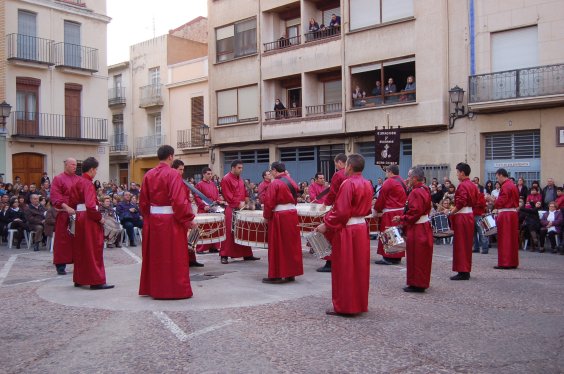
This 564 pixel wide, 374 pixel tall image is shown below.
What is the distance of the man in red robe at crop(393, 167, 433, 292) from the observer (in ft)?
31.1

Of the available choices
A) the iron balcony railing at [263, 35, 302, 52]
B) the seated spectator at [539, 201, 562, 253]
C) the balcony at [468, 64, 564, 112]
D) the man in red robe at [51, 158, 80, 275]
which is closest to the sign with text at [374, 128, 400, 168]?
the seated spectator at [539, 201, 562, 253]

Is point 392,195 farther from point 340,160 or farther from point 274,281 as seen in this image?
point 274,281

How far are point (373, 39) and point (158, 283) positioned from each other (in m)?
18.3

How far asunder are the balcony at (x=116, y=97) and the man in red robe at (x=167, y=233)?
33618mm

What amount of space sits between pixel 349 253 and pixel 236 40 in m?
24.7

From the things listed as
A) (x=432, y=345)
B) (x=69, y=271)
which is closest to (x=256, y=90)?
(x=69, y=271)

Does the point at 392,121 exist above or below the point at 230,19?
below

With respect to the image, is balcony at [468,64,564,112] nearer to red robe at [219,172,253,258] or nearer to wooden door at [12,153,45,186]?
red robe at [219,172,253,258]

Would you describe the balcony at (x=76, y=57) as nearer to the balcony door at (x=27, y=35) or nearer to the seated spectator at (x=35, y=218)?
the balcony door at (x=27, y=35)

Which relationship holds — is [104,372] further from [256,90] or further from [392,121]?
[256,90]

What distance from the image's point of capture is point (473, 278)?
11.1m

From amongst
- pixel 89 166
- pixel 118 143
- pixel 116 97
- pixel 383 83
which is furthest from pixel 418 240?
pixel 116 97

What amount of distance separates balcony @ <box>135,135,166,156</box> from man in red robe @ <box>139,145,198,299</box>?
29811 mm

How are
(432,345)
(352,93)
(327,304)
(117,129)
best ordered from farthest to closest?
(117,129)
(352,93)
(327,304)
(432,345)
